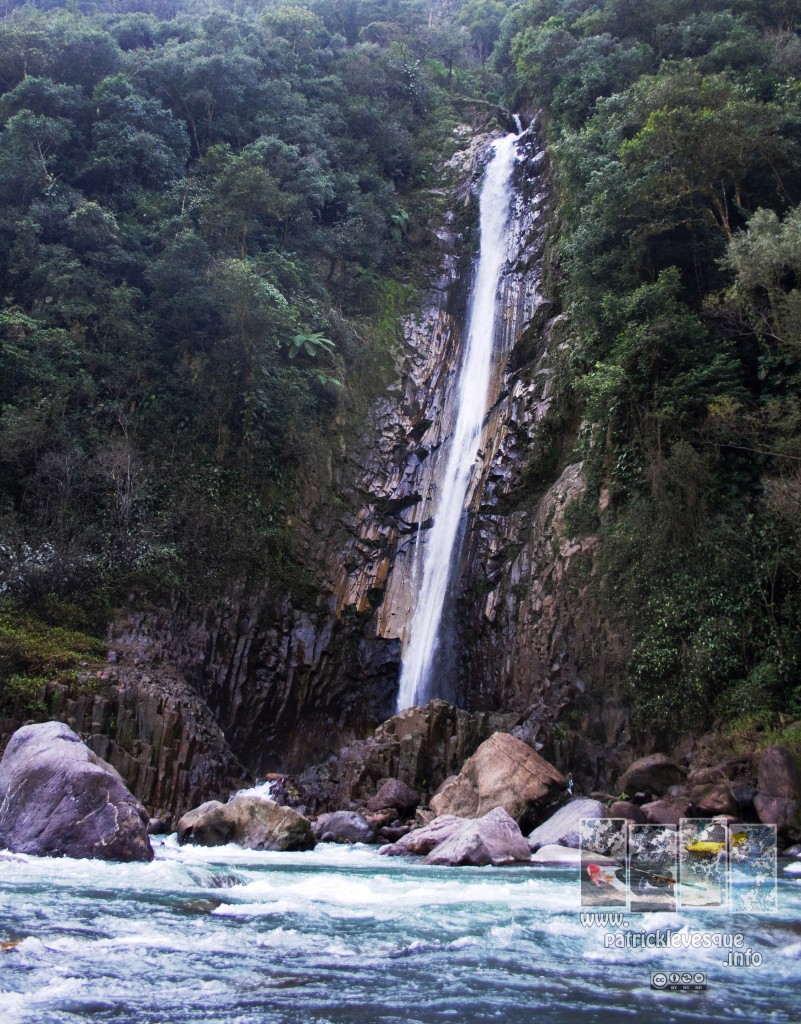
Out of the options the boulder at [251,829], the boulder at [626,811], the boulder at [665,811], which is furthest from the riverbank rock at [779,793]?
the boulder at [251,829]

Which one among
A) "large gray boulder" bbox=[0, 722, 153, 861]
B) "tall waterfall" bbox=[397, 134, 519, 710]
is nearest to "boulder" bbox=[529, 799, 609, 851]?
"large gray boulder" bbox=[0, 722, 153, 861]

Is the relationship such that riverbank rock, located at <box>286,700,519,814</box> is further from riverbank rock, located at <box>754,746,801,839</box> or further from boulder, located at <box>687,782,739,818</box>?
riverbank rock, located at <box>754,746,801,839</box>

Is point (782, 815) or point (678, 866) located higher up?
point (782, 815)

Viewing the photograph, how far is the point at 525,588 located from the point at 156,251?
1458 centimetres

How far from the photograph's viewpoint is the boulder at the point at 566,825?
10550 millimetres

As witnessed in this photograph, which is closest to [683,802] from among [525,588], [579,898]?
[579,898]

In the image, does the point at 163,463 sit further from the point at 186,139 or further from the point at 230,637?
the point at 186,139

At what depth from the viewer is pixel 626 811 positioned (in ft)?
35.8

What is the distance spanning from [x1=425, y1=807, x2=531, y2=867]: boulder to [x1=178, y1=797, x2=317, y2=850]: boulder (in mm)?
2052

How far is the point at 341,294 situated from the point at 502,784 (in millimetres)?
17413

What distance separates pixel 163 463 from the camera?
766 inches

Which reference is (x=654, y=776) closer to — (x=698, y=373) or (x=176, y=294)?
(x=698, y=373)

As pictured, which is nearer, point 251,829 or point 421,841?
point 421,841

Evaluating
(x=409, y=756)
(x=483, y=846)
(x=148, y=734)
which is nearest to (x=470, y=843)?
(x=483, y=846)
